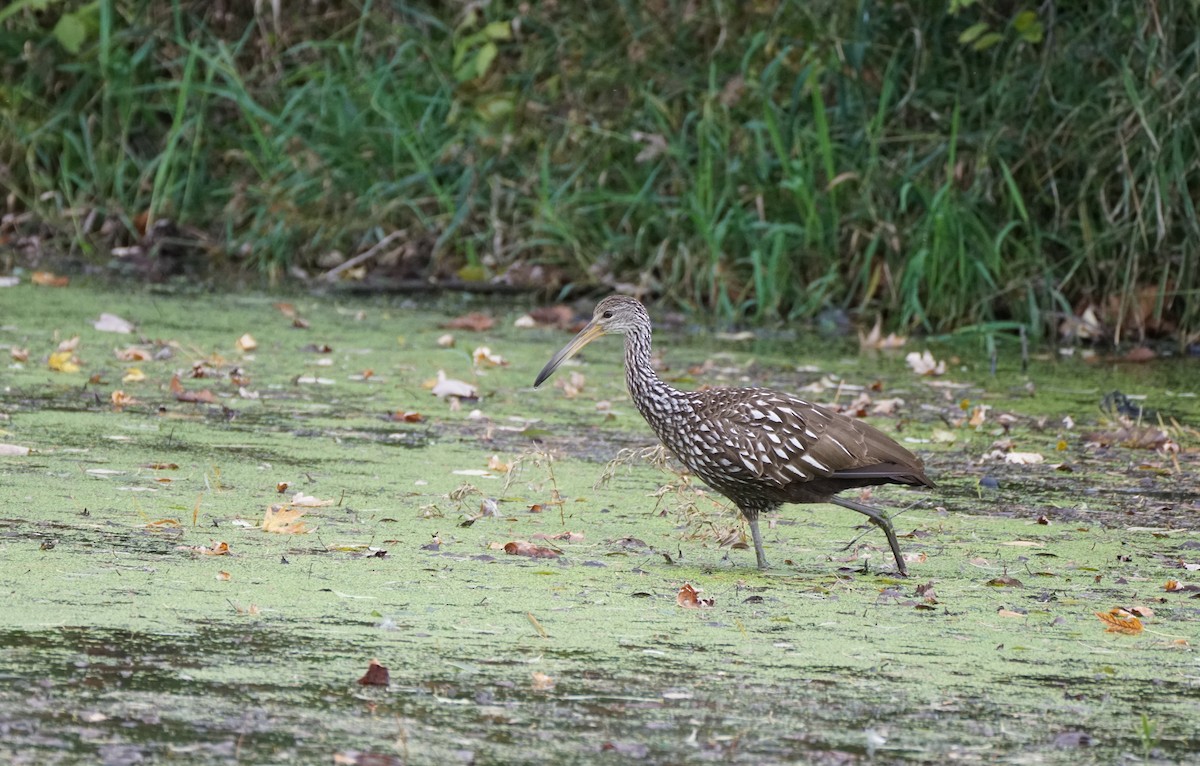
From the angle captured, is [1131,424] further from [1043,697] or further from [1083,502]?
[1043,697]

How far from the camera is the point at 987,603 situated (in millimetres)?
4484

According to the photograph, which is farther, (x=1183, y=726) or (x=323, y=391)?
(x=323, y=391)

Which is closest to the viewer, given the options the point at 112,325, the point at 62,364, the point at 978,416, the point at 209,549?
A: the point at 209,549

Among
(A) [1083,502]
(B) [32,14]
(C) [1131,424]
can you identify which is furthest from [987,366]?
(B) [32,14]

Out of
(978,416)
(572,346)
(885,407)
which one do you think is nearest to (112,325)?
(572,346)

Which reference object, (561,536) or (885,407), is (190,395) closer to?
(561,536)

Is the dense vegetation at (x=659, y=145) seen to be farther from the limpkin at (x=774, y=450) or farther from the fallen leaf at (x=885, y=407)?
the limpkin at (x=774, y=450)

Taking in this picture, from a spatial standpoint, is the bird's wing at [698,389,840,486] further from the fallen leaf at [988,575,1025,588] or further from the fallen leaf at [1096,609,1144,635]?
the fallen leaf at [1096,609,1144,635]

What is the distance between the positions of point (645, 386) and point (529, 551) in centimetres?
75

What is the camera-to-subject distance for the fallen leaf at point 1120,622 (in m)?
4.21

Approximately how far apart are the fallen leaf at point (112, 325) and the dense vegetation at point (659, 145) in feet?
8.65

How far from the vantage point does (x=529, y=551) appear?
484 centimetres

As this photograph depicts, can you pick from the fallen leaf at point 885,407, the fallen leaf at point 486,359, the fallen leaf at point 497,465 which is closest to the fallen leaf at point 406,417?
the fallen leaf at point 497,465

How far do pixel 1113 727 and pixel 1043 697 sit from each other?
0.22m
